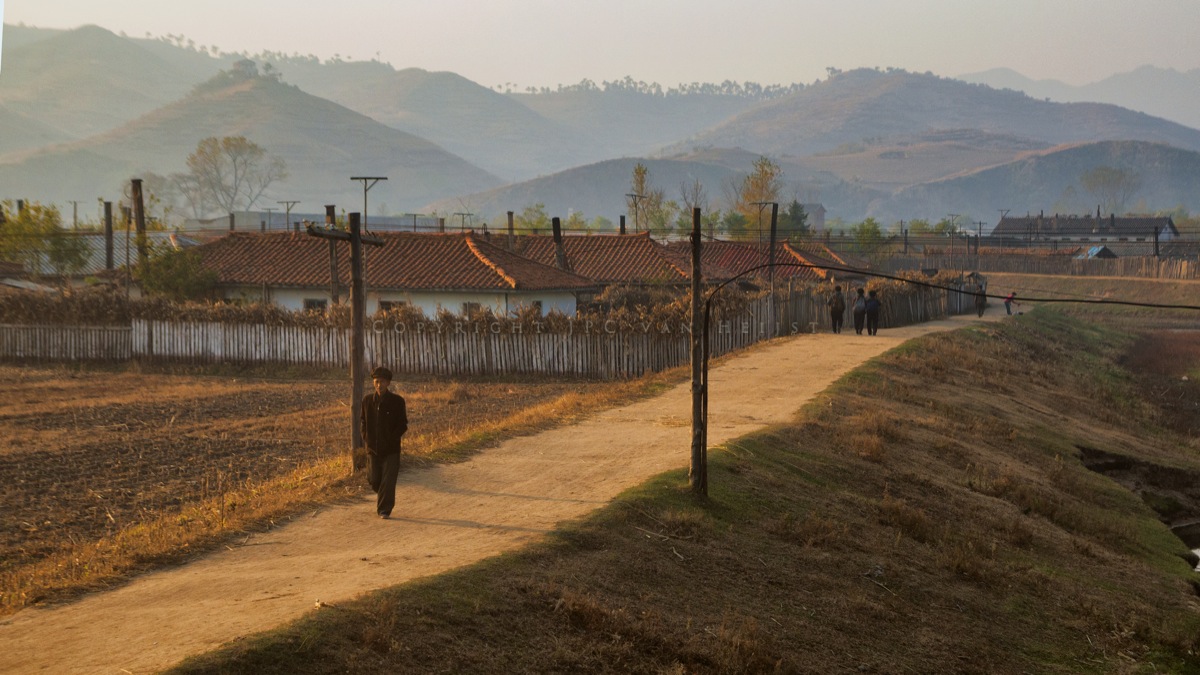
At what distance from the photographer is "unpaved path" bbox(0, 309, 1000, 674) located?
28.2ft

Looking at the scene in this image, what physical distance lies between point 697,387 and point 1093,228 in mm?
111560

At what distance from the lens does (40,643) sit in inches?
337

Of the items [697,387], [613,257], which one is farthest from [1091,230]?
[697,387]

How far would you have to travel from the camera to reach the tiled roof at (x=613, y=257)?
1935 inches

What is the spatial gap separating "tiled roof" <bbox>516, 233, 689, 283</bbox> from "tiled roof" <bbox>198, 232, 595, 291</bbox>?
6233 mm

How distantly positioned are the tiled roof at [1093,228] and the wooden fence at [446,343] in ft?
267

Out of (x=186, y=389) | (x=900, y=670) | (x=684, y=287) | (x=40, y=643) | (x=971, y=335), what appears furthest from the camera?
(x=684, y=287)

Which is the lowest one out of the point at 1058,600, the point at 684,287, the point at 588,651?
the point at 1058,600

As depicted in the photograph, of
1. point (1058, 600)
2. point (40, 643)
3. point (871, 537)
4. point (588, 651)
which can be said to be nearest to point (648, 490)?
point (871, 537)

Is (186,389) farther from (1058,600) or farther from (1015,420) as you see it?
(1058,600)

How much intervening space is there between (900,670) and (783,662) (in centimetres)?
154

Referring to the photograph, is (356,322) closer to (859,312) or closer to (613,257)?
(859,312)

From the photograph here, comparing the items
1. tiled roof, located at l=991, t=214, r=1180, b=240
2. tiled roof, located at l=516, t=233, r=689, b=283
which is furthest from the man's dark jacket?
tiled roof, located at l=991, t=214, r=1180, b=240

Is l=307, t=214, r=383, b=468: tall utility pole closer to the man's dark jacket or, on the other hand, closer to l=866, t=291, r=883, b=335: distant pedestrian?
the man's dark jacket
